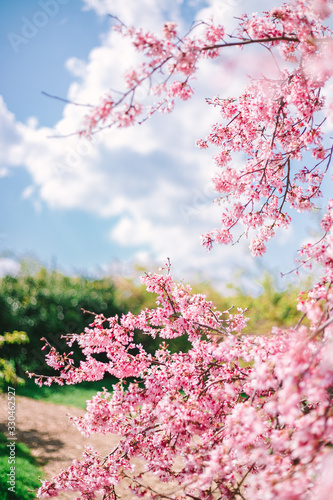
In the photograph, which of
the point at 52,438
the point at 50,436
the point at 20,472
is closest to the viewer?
the point at 20,472

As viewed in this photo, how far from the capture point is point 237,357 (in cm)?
315

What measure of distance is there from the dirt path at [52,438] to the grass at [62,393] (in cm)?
35

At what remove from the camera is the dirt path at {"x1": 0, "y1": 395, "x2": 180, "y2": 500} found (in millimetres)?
6176

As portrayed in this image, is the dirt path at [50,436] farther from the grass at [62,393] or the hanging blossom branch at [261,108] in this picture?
the hanging blossom branch at [261,108]

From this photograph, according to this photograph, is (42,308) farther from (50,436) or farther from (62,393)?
(50,436)

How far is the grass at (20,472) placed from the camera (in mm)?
5051

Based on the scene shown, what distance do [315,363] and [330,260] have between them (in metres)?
1.20

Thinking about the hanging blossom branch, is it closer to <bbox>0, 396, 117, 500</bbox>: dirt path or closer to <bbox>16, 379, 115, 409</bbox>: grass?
<bbox>0, 396, 117, 500</bbox>: dirt path

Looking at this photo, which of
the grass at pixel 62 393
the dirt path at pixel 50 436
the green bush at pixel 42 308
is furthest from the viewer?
the green bush at pixel 42 308

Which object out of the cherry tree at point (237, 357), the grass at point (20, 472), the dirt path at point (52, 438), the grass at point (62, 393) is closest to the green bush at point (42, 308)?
the grass at point (62, 393)

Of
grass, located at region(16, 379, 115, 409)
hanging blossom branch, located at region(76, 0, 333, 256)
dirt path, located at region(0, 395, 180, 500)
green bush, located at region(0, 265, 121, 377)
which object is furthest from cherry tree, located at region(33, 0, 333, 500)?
green bush, located at region(0, 265, 121, 377)

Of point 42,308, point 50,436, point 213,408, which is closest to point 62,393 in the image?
point 42,308

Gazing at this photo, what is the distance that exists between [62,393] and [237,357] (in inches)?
358

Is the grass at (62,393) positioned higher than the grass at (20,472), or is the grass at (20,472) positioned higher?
the grass at (62,393)
